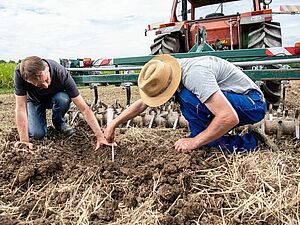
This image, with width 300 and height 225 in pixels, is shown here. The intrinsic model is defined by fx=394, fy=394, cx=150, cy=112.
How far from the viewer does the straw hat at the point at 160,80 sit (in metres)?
2.57

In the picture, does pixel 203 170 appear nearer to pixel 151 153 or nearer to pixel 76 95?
pixel 151 153

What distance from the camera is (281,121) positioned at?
138 inches

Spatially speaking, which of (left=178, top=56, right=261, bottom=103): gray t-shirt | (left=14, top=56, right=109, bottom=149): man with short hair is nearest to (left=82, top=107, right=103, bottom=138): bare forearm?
(left=14, top=56, right=109, bottom=149): man with short hair

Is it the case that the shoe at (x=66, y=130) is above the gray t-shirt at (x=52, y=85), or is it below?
below

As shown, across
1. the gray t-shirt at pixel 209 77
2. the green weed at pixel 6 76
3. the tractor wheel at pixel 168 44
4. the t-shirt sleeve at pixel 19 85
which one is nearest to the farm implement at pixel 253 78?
the gray t-shirt at pixel 209 77

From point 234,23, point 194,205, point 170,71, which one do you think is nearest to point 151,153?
point 170,71

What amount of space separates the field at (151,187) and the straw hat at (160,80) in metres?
0.41

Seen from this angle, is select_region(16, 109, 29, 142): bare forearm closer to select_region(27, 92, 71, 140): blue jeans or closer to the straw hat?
select_region(27, 92, 71, 140): blue jeans

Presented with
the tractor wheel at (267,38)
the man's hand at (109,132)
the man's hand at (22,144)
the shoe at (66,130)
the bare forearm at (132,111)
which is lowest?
the shoe at (66,130)

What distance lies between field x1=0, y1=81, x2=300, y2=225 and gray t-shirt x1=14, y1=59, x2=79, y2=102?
0.65 metres

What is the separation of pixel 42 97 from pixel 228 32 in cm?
325

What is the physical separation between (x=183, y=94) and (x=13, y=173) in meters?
1.29

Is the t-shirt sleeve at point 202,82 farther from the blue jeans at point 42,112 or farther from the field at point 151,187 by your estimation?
the blue jeans at point 42,112

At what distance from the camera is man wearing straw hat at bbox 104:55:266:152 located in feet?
8.41
